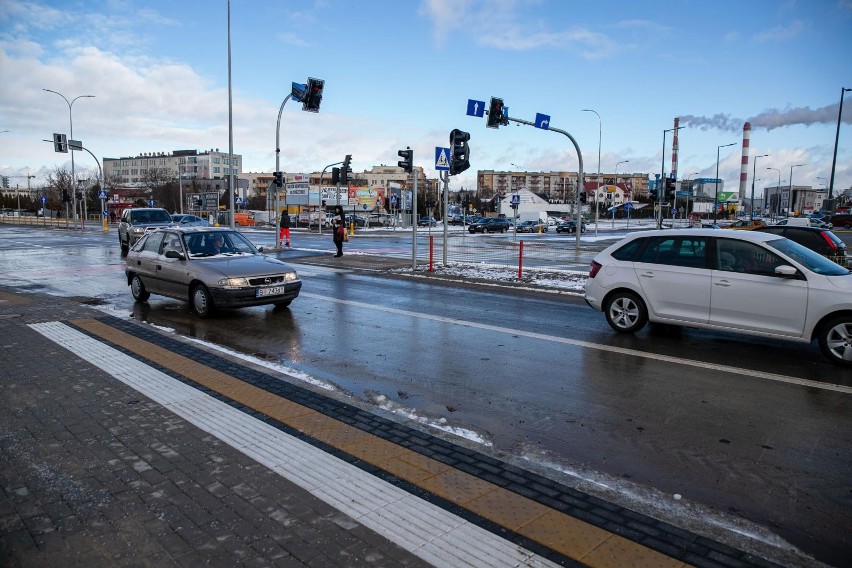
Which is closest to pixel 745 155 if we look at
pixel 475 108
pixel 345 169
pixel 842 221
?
pixel 842 221

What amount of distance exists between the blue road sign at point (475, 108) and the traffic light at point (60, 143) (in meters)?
30.5

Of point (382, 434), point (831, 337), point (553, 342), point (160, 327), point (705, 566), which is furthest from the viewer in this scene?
point (160, 327)

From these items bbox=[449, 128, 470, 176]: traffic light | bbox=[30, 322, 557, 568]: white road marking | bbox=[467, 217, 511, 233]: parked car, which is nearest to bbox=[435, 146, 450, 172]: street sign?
bbox=[449, 128, 470, 176]: traffic light

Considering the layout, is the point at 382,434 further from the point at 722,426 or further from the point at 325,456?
the point at 722,426

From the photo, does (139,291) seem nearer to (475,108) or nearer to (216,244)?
A: (216,244)

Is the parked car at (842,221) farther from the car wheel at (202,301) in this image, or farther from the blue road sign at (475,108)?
the car wheel at (202,301)

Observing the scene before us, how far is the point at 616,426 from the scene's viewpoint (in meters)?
4.97

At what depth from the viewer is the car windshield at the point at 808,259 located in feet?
23.2

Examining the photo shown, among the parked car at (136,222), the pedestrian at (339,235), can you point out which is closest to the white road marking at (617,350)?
the pedestrian at (339,235)

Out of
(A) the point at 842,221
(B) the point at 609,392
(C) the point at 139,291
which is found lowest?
(B) the point at 609,392

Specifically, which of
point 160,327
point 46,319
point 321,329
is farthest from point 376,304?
point 46,319

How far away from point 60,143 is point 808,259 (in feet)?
148

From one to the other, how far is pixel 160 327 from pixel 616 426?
22.9ft

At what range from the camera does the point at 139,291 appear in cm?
1142
